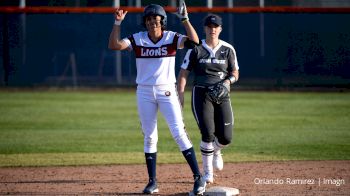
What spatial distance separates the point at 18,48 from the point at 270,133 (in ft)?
36.5

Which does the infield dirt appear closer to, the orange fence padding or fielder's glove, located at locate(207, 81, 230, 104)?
fielder's glove, located at locate(207, 81, 230, 104)

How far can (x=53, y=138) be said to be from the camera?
14.2 meters

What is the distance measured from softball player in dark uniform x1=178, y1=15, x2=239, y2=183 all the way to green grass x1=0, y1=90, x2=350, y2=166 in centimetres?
245

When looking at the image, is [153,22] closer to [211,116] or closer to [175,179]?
[211,116]

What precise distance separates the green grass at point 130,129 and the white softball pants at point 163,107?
9.95 feet

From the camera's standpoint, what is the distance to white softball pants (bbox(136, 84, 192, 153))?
27.7 feet

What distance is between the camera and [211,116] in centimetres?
911

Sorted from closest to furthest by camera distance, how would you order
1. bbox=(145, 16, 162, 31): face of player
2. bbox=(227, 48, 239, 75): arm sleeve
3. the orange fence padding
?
bbox=(145, 16, 162, 31): face of player, bbox=(227, 48, 239, 75): arm sleeve, the orange fence padding

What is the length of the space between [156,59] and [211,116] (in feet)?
3.66

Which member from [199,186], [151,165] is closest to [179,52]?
[151,165]

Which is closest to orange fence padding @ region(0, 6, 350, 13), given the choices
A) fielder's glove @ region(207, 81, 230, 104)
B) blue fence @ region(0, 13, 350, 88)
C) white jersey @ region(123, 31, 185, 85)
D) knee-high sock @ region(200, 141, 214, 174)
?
blue fence @ region(0, 13, 350, 88)

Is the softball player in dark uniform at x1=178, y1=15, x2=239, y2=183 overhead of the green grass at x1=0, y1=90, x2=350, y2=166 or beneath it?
overhead

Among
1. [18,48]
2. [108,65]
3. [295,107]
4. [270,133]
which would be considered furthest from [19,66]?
[270,133]

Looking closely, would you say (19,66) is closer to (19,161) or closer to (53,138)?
(53,138)
